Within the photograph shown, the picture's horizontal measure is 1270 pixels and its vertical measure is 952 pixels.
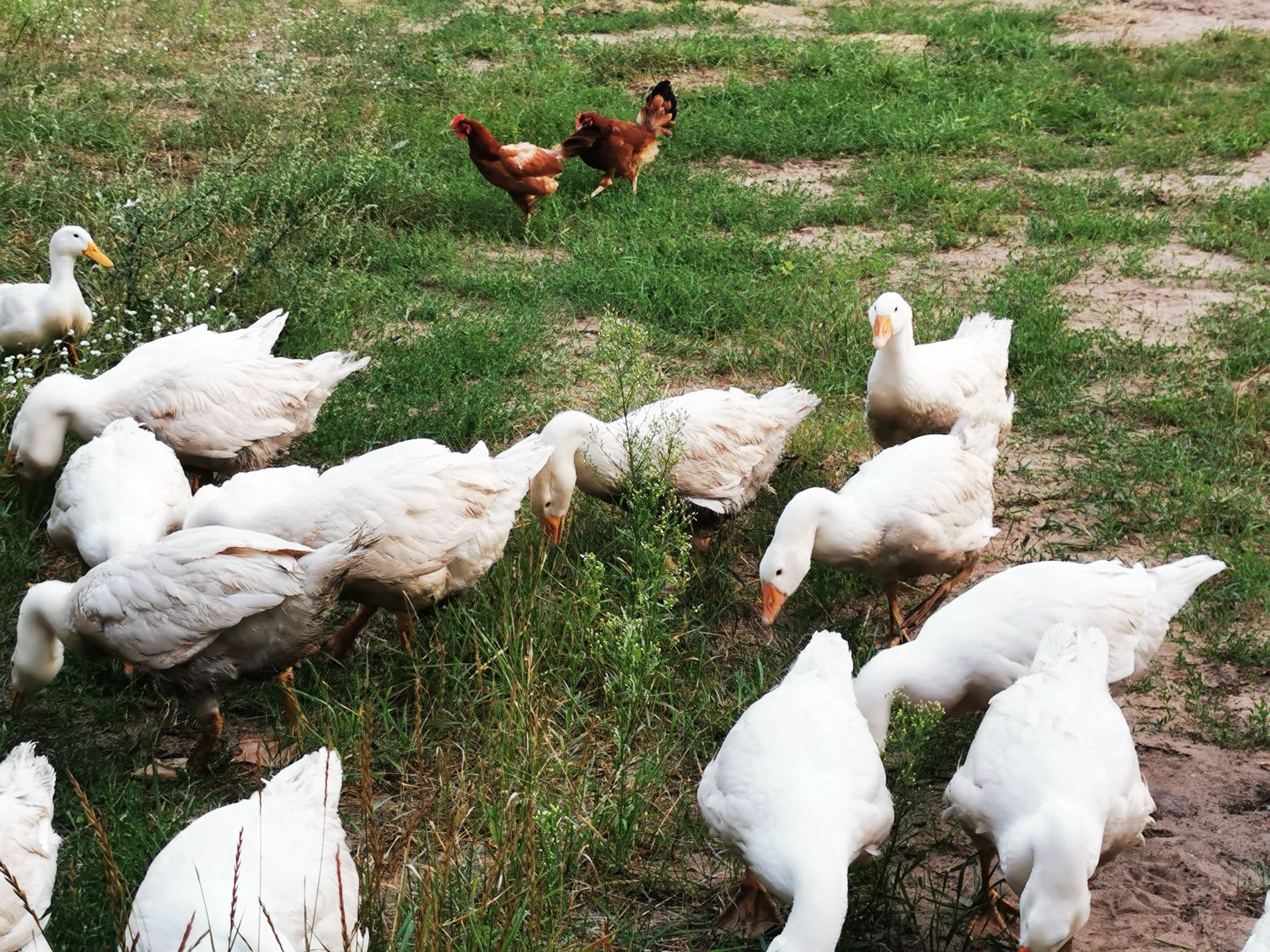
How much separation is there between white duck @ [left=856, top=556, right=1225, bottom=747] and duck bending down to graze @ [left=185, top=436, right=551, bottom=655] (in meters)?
1.43

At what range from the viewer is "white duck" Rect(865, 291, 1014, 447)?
200 inches

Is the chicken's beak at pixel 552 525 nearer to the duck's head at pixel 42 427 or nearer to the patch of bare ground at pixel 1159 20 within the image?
the duck's head at pixel 42 427

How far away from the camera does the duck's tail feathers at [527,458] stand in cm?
448

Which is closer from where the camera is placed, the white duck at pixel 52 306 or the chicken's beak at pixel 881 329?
the chicken's beak at pixel 881 329

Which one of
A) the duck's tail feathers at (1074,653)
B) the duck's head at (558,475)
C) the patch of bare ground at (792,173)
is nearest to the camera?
the duck's tail feathers at (1074,653)

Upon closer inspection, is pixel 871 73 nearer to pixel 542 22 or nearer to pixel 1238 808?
pixel 542 22

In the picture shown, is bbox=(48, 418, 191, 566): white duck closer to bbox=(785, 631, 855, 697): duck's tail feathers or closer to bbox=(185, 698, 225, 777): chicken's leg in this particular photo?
bbox=(185, 698, 225, 777): chicken's leg

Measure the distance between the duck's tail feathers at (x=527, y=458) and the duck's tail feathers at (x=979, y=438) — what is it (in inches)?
65.9

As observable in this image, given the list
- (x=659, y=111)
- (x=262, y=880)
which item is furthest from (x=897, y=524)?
(x=659, y=111)

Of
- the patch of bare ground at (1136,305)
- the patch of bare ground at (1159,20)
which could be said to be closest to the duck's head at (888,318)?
the patch of bare ground at (1136,305)

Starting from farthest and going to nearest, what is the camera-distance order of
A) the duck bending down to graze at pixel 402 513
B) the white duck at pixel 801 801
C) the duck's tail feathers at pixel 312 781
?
1. the duck bending down to graze at pixel 402 513
2. the duck's tail feathers at pixel 312 781
3. the white duck at pixel 801 801

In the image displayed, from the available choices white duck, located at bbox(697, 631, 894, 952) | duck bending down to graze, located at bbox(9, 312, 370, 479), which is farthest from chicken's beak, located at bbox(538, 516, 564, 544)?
white duck, located at bbox(697, 631, 894, 952)

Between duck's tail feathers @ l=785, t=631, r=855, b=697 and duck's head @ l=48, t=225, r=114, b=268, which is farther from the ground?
duck's head @ l=48, t=225, r=114, b=268

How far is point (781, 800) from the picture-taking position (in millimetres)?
3072
